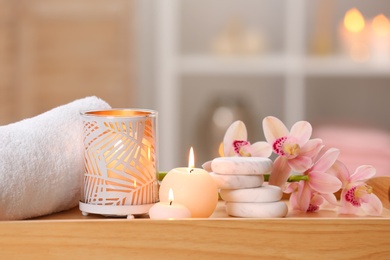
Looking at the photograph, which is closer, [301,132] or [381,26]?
[301,132]

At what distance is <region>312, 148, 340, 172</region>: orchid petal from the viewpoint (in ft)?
2.89

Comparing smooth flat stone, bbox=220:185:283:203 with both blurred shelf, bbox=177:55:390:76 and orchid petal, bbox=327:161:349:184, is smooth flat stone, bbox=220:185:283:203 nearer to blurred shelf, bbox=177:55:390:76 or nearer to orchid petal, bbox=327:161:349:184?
orchid petal, bbox=327:161:349:184

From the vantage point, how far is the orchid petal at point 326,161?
0.88 metres

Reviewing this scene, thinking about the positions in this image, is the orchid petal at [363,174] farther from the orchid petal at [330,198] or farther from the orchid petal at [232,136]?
the orchid petal at [232,136]

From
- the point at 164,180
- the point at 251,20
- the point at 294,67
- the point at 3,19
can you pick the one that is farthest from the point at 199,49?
the point at 164,180

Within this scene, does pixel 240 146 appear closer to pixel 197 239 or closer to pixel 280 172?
pixel 280 172

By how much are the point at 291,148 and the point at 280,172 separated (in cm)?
4

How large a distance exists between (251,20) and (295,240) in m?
3.11

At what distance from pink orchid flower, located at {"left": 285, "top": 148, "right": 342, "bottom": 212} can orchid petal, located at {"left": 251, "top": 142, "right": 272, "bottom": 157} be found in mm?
49

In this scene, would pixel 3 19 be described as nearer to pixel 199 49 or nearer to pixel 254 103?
pixel 199 49

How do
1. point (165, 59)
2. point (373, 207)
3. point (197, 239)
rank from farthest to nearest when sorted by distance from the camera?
point (165, 59) < point (373, 207) < point (197, 239)

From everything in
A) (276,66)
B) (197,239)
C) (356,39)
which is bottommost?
(197,239)

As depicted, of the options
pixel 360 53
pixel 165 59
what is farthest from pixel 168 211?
pixel 360 53

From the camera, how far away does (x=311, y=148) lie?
89cm
